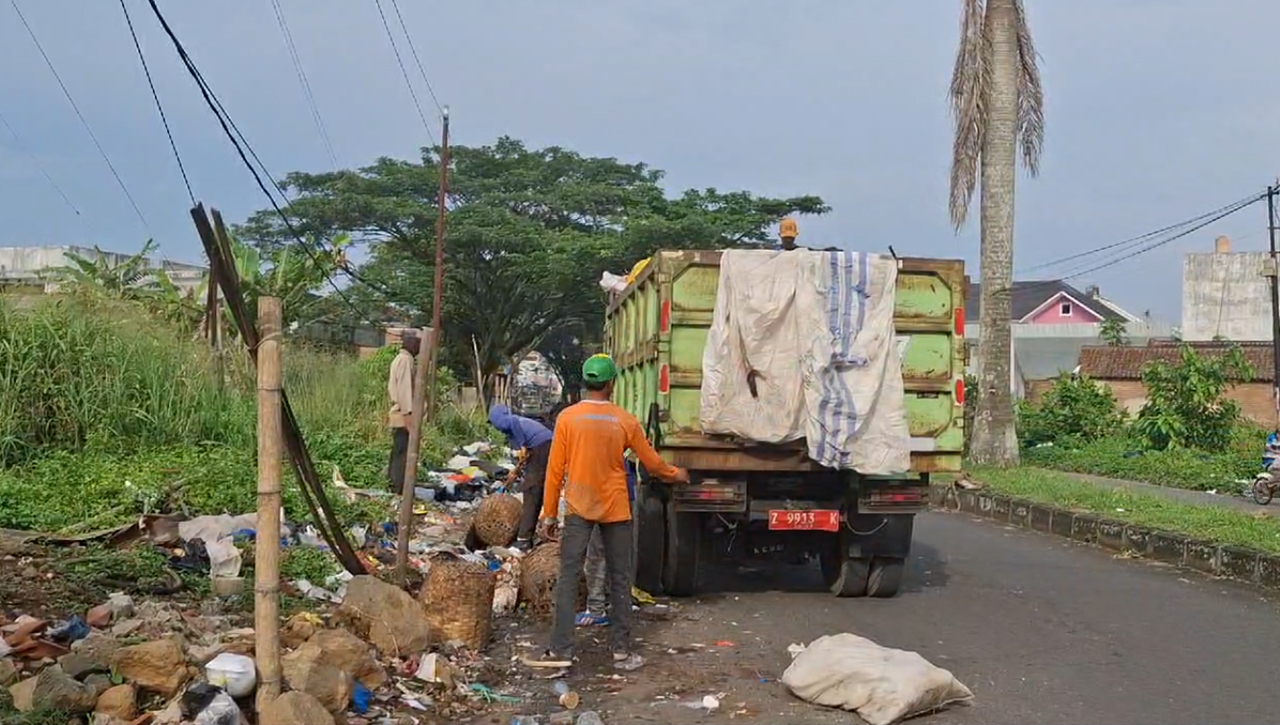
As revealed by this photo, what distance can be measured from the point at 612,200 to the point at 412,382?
70.2ft

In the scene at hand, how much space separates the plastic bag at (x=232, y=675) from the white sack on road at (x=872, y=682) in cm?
263

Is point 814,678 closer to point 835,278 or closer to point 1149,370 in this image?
point 835,278

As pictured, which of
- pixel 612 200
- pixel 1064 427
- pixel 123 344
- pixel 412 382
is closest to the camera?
pixel 123 344

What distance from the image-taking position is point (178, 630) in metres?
5.97

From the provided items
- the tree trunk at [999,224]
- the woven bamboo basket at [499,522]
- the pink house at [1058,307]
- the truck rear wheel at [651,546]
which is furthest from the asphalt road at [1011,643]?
the pink house at [1058,307]

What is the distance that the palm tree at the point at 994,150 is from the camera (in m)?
19.2

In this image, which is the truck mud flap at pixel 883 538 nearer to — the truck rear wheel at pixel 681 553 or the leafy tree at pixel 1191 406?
the truck rear wheel at pixel 681 553

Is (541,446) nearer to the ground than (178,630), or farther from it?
farther from it

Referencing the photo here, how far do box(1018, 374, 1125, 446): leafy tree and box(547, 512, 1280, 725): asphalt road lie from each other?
602 inches

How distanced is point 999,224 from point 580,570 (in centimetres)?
1404

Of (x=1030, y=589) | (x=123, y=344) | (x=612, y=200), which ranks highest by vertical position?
(x=612, y=200)

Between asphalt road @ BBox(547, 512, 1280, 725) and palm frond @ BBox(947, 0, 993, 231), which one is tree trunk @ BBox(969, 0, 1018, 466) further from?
asphalt road @ BBox(547, 512, 1280, 725)

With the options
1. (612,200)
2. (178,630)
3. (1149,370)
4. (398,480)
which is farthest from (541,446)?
(612,200)

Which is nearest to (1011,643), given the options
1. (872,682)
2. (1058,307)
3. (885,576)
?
(885,576)
